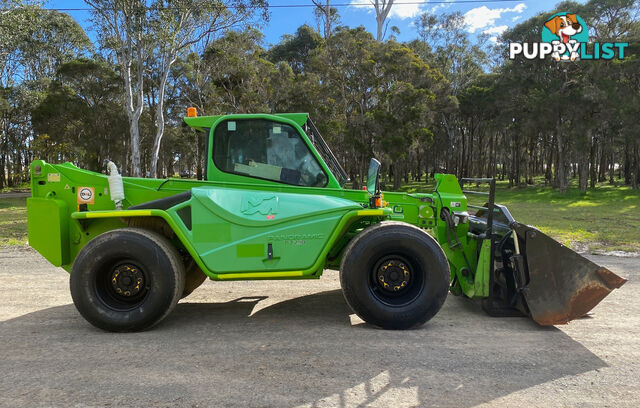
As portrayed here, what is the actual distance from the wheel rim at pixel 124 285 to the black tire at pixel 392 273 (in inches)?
82.8

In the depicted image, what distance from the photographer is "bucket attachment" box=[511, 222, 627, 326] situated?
4453 mm

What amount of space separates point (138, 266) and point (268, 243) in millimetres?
1383

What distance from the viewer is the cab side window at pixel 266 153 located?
5.04 meters

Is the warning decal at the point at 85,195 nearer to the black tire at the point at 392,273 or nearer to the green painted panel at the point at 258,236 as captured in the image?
the green painted panel at the point at 258,236

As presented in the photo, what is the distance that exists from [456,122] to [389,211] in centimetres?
4811

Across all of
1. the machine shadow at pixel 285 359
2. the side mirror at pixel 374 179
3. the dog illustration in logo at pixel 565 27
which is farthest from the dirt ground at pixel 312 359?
the dog illustration in logo at pixel 565 27

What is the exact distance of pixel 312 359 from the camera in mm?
3867

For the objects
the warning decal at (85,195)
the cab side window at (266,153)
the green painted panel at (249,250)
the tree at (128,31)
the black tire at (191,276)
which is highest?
the tree at (128,31)

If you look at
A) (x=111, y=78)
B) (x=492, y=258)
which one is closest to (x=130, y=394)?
(x=492, y=258)

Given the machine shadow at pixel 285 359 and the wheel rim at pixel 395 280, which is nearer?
the machine shadow at pixel 285 359

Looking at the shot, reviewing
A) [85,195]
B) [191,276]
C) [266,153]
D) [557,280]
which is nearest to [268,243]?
[266,153]

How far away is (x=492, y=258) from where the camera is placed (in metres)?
4.81

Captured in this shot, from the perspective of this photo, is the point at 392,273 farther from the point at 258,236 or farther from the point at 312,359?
the point at 258,236

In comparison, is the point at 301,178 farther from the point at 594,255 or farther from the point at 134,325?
the point at 594,255
